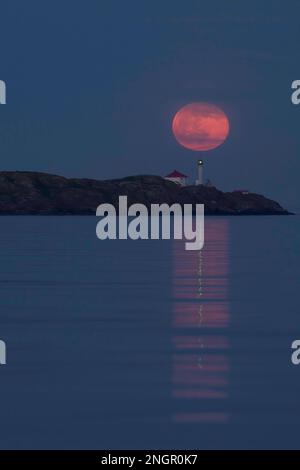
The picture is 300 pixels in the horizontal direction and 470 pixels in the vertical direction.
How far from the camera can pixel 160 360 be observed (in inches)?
776

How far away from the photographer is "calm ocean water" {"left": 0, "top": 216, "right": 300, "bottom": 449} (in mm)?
14156

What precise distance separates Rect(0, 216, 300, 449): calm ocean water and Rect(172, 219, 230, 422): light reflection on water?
3 cm

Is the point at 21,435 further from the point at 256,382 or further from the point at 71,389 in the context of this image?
the point at 256,382

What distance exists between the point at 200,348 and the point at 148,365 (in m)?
2.08

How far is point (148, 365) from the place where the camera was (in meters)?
19.2

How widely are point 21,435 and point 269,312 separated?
1464 cm

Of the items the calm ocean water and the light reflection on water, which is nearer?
the calm ocean water

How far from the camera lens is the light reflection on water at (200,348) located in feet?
51.3

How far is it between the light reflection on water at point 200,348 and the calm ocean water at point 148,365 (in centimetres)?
3

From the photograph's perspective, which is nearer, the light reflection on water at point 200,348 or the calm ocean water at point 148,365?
the calm ocean water at point 148,365

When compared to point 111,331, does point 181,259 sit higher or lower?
higher

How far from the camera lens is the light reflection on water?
1562 centimetres
